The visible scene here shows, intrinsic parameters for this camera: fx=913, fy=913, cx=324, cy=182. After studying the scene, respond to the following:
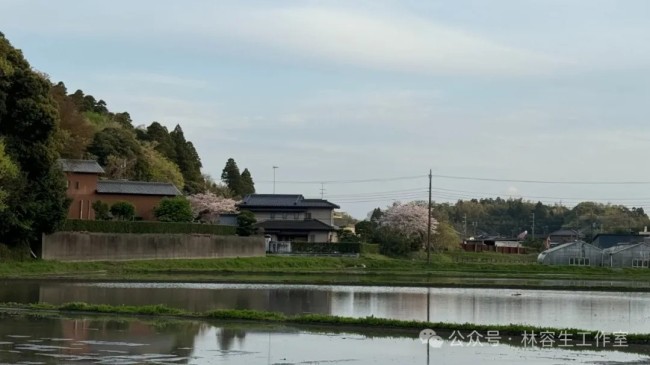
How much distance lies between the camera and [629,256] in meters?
68.9

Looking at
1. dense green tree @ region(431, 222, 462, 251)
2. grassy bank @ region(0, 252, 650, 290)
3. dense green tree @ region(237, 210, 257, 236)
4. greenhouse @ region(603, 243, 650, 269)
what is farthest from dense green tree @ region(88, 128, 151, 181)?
greenhouse @ region(603, 243, 650, 269)

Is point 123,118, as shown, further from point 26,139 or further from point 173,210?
point 26,139

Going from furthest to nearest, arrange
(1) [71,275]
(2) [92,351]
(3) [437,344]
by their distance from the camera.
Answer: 1. (1) [71,275]
2. (3) [437,344]
3. (2) [92,351]

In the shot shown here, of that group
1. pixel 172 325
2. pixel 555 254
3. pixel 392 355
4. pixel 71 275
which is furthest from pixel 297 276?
pixel 555 254

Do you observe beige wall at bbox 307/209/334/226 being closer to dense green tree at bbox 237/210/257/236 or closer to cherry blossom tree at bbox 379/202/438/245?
cherry blossom tree at bbox 379/202/438/245

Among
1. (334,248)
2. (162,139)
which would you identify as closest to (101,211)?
(334,248)

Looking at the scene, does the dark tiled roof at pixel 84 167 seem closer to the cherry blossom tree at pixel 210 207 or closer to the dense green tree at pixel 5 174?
the dense green tree at pixel 5 174

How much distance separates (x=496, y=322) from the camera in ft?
70.3

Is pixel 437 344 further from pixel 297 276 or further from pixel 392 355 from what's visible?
pixel 297 276

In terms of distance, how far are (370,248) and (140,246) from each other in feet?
77.5

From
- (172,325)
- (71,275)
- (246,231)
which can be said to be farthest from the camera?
(246,231)

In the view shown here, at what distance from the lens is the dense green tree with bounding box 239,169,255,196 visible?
10050 cm

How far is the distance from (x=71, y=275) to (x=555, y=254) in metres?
43.4

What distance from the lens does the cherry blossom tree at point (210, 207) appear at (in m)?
76.1
